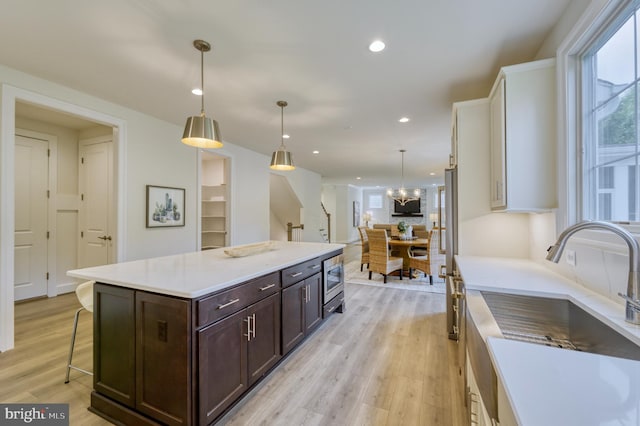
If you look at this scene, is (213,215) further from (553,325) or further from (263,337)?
(553,325)

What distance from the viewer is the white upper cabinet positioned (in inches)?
74.2

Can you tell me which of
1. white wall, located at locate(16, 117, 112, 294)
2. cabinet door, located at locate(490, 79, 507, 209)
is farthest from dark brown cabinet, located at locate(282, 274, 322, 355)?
white wall, located at locate(16, 117, 112, 294)

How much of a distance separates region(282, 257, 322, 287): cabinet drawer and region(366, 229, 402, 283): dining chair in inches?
85.6

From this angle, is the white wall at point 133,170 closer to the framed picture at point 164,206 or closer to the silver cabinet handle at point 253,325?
the framed picture at point 164,206

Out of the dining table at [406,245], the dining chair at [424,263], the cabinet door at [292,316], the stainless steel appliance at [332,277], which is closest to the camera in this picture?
the cabinet door at [292,316]

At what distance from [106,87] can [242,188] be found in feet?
9.06

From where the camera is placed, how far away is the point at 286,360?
7.92ft

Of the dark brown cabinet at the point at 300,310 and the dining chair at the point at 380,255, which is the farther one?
the dining chair at the point at 380,255

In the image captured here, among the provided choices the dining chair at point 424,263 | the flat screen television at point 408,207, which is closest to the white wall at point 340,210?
the flat screen television at point 408,207

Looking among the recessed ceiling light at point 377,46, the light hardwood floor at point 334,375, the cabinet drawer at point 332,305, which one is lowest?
the light hardwood floor at point 334,375

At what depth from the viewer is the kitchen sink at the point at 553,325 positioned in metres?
1.10

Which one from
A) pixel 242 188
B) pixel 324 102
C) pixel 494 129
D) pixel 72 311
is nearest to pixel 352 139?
pixel 324 102

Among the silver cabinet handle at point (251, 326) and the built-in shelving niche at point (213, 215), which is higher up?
the built-in shelving niche at point (213, 215)

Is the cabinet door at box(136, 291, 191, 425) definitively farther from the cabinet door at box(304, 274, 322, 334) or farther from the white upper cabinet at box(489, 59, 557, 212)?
the white upper cabinet at box(489, 59, 557, 212)
